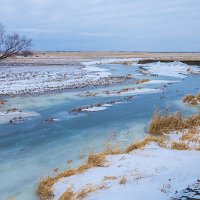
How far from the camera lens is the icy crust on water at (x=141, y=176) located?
7.94 m

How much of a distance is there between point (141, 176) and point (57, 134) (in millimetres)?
6696

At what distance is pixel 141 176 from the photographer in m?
8.87

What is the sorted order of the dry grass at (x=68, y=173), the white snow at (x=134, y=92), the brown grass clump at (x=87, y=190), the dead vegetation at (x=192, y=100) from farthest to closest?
the white snow at (x=134, y=92)
the dead vegetation at (x=192, y=100)
the dry grass at (x=68, y=173)
the brown grass clump at (x=87, y=190)

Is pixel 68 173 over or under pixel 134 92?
Result: over

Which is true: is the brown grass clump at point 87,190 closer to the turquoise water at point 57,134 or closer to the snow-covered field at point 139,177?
the snow-covered field at point 139,177

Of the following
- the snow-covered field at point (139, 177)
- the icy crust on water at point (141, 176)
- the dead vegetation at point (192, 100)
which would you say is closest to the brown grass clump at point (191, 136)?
the snow-covered field at point (139, 177)

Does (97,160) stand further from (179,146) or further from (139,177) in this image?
(179,146)

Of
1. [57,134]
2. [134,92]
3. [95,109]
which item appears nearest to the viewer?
[57,134]

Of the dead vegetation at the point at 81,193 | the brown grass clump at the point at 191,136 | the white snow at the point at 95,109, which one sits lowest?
the white snow at the point at 95,109

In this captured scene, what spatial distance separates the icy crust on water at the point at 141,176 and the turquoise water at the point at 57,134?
4.06 ft

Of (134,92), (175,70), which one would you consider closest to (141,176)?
(134,92)

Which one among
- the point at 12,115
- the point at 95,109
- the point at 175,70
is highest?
the point at 12,115

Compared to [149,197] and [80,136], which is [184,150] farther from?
[80,136]

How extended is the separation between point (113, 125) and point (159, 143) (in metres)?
4.83
